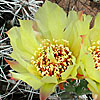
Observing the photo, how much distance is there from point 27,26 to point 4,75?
0.27m

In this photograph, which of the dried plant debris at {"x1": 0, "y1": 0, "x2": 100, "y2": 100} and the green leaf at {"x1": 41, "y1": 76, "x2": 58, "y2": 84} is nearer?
the green leaf at {"x1": 41, "y1": 76, "x2": 58, "y2": 84}

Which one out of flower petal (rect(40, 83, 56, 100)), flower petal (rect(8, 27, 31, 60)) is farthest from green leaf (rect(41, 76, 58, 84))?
flower petal (rect(8, 27, 31, 60))

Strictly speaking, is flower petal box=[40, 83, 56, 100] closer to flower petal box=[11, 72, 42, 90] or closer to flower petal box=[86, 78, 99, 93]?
flower petal box=[11, 72, 42, 90]

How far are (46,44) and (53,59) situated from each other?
134mm

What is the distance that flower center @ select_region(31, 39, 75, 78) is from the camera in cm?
88

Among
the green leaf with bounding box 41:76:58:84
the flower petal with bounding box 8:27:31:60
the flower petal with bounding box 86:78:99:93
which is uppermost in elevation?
the flower petal with bounding box 8:27:31:60

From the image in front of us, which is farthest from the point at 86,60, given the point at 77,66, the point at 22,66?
the point at 22,66

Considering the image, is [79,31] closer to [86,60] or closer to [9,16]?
[86,60]

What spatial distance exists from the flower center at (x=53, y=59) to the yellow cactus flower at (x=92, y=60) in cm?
9

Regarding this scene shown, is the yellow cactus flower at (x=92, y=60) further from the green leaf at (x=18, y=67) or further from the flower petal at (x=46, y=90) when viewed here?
the green leaf at (x=18, y=67)

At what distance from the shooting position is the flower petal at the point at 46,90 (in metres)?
0.79

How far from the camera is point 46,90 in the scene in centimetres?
81

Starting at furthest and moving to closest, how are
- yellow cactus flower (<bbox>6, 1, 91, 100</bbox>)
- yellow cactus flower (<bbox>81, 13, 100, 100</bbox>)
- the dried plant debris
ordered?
1. the dried plant debris
2. yellow cactus flower (<bbox>6, 1, 91, 100</bbox>)
3. yellow cactus flower (<bbox>81, 13, 100, 100</bbox>)

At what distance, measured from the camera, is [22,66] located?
88 cm
